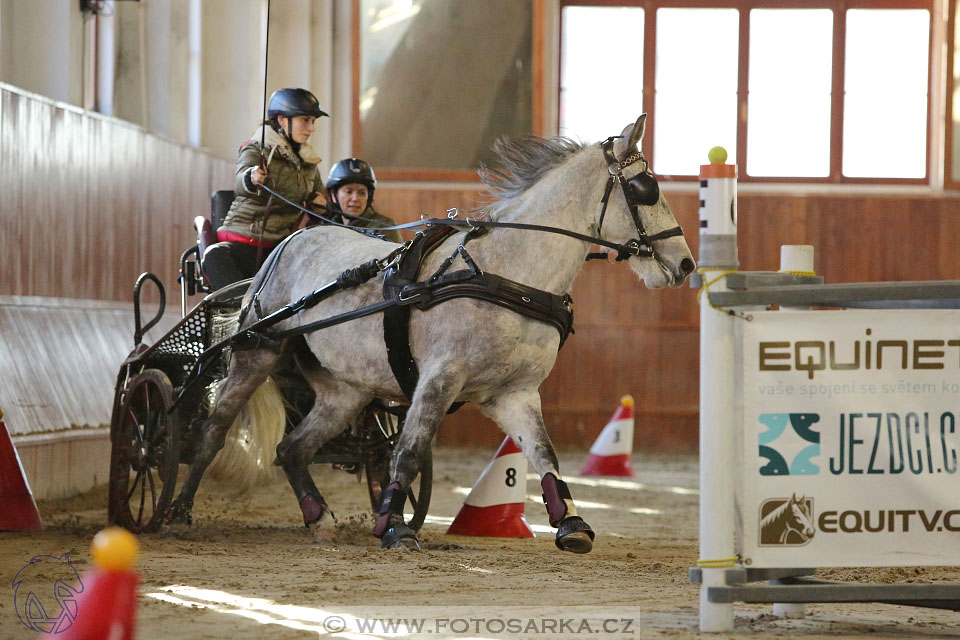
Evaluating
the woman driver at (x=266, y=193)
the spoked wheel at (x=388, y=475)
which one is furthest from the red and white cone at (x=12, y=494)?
the spoked wheel at (x=388, y=475)

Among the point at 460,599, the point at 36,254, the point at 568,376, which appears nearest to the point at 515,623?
the point at 460,599

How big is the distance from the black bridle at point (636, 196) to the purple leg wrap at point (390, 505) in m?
1.28

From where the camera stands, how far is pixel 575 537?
4.23 metres

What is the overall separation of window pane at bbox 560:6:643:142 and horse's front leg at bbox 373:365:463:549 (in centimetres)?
885

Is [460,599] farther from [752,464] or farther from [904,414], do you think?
[904,414]

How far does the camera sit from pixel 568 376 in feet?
41.8

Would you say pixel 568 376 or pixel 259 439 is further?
pixel 568 376

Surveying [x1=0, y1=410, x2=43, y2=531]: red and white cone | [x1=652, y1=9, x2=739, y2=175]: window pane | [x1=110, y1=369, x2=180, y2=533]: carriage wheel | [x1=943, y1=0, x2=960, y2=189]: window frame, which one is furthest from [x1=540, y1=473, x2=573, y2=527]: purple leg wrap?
[x1=943, y1=0, x2=960, y2=189]: window frame

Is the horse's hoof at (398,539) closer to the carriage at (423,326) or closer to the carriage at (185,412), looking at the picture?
the carriage at (423,326)

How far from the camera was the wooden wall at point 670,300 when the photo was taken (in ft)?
41.8

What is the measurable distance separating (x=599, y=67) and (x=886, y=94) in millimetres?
3209

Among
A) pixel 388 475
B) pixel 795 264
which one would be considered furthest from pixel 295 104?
pixel 795 264

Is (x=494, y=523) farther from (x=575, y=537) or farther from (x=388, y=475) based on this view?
(x=575, y=537)

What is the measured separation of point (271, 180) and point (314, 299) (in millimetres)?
1174
